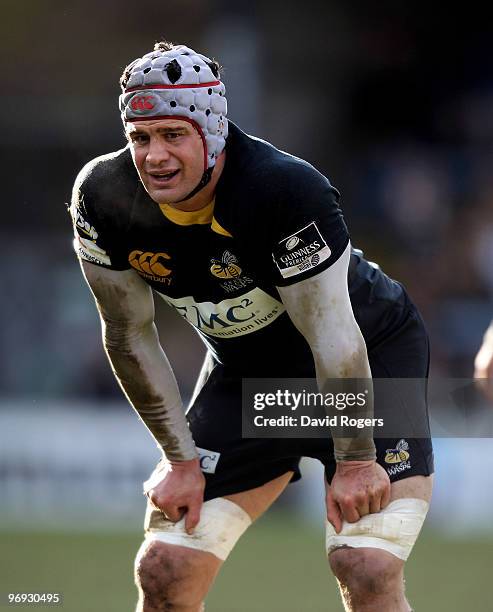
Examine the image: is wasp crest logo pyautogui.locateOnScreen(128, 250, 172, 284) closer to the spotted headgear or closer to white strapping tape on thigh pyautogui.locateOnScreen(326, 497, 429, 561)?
the spotted headgear

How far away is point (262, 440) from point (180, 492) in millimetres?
397

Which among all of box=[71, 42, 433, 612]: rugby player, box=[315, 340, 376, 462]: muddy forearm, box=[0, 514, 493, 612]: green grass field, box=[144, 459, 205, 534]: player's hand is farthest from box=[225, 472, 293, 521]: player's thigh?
box=[0, 514, 493, 612]: green grass field

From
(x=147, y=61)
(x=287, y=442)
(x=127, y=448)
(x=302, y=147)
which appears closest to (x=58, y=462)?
(x=127, y=448)

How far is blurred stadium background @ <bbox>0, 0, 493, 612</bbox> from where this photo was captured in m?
9.72

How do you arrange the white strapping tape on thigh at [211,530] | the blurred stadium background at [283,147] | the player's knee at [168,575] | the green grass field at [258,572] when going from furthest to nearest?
the blurred stadium background at [283,147] < the green grass field at [258,572] < the white strapping tape on thigh at [211,530] < the player's knee at [168,575]

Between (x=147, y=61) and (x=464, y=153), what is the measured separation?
8971mm

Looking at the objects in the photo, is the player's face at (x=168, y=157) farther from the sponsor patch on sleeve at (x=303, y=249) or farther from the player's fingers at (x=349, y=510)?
the player's fingers at (x=349, y=510)

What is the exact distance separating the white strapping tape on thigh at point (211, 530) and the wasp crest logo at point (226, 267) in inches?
39.2

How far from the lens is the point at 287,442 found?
4.84 m

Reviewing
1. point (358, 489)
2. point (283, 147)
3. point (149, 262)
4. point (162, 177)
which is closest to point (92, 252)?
point (149, 262)

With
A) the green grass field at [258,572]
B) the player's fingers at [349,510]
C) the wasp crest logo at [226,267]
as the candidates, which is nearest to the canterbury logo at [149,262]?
the wasp crest logo at [226,267]

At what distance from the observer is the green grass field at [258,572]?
7.56m

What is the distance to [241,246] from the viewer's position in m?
4.32

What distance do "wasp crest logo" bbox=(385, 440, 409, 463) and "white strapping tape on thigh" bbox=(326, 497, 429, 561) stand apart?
160 millimetres
